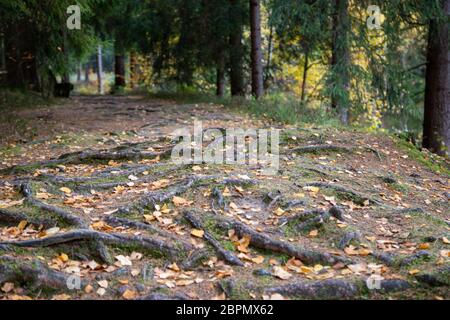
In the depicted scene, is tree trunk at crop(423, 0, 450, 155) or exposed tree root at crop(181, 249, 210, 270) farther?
tree trunk at crop(423, 0, 450, 155)

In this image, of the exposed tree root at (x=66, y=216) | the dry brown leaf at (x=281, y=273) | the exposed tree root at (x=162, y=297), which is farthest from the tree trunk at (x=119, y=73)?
the exposed tree root at (x=162, y=297)

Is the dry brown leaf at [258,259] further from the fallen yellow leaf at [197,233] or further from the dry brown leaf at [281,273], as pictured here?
the fallen yellow leaf at [197,233]

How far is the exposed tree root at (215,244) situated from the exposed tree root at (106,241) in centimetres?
38

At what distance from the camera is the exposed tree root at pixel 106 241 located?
492cm

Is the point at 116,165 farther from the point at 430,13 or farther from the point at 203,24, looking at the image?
the point at 203,24

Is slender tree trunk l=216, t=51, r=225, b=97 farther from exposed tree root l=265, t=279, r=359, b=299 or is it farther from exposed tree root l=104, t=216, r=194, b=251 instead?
exposed tree root l=265, t=279, r=359, b=299

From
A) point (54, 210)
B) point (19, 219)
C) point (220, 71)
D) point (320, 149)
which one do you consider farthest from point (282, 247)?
point (220, 71)

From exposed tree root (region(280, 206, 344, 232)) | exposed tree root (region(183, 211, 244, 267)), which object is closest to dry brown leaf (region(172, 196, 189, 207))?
exposed tree root (region(183, 211, 244, 267))

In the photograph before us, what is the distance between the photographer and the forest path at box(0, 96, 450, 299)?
4.47 metres

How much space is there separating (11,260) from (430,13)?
9998 mm

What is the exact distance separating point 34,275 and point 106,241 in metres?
0.82

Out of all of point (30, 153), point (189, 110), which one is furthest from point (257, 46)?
point (30, 153)

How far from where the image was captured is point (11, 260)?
4.55 metres

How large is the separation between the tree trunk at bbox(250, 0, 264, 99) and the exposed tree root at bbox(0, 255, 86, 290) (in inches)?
433
